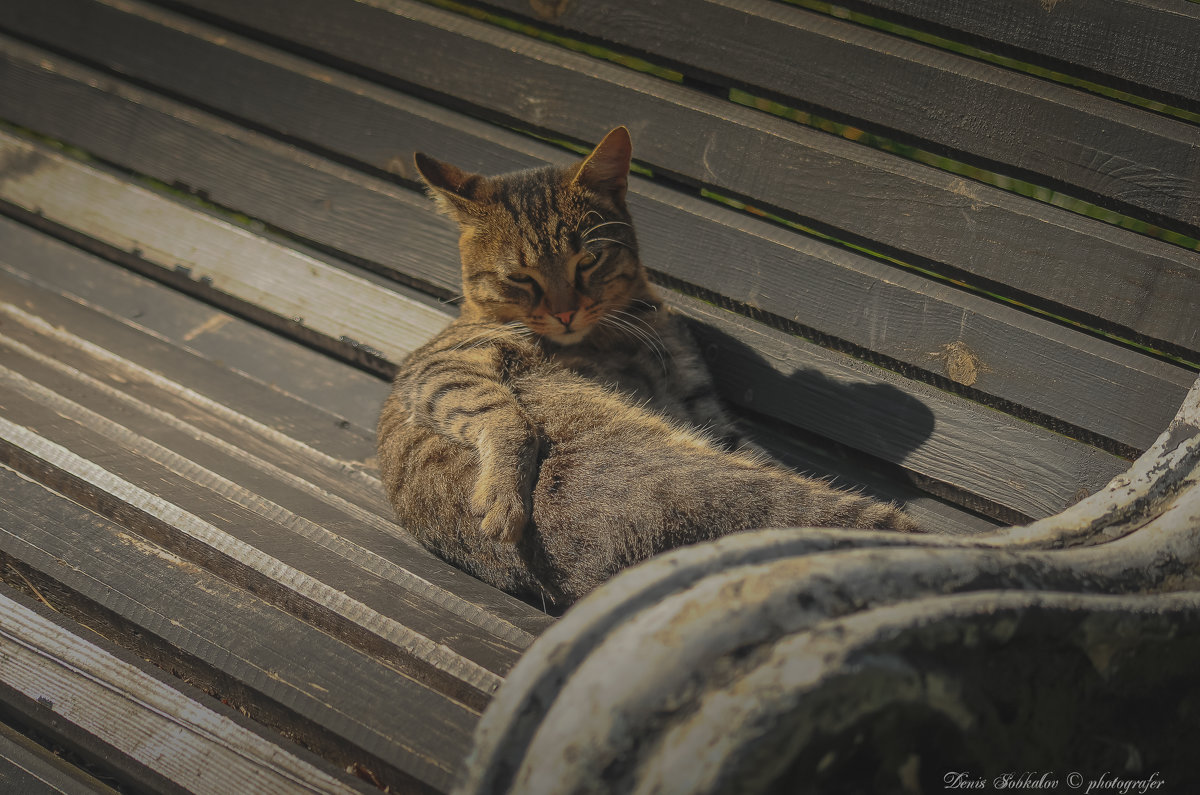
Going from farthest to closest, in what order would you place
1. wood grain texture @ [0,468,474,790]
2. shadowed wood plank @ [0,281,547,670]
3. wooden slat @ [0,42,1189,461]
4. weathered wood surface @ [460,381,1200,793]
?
wooden slat @ [0,42,1189,461]
shadowed wood plank @ [0,281,547,670]
wood grain texture @ [0,468,474,790]
weathered wood surface @ [460,381,1200,793]

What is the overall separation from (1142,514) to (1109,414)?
29.0 inches

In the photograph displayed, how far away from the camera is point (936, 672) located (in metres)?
1.00

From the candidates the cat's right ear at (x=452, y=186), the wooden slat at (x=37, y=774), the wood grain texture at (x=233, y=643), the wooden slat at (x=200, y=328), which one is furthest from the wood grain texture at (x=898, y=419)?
the wooden slat at (x=37, y=774)

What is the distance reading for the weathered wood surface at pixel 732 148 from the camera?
199 centimetres

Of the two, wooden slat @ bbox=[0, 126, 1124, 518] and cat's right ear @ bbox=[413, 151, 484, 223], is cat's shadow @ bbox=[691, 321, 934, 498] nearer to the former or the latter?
wooden slat @ bbox=[0, 126, 1124, 518]

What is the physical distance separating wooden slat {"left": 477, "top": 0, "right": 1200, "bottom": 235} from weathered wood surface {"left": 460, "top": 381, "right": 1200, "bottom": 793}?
3.72 feet

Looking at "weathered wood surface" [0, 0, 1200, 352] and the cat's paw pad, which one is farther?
"weathered wood surface" [0, 0, 1200, 352]

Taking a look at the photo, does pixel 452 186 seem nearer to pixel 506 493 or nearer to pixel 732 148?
pixel 732 148

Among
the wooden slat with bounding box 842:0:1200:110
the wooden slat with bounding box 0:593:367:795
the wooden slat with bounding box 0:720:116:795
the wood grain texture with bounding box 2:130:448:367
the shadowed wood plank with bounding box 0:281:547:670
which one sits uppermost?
the wooden slat with bounding box 842:0:1200:110

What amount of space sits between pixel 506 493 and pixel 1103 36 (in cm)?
172

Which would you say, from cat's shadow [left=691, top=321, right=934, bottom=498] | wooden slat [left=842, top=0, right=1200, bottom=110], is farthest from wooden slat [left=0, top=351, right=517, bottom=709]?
wooden slat [left=842, top=0, right=1200, bottom=110]

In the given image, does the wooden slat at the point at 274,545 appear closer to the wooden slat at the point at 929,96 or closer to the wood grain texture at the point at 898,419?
the wood grain texture at the point at 898,419

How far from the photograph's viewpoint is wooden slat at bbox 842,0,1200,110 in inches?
73.2

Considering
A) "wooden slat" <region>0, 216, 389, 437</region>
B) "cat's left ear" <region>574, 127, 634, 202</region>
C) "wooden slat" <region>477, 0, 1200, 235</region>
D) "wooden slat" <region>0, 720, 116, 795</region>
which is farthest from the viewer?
"wooden slat" <region>0, 216, 389, 437</region>
